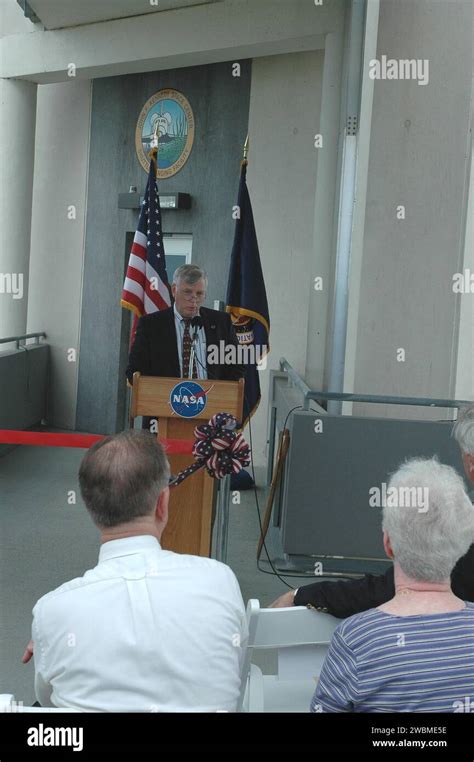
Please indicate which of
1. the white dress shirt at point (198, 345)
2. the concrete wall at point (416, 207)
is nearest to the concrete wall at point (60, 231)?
the concrete wall at point (416, 207)

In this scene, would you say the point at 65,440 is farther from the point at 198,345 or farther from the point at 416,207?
the point at 416,207

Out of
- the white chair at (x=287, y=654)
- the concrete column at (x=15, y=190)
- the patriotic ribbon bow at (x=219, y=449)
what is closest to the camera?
the white chair at (x=287, y=654)

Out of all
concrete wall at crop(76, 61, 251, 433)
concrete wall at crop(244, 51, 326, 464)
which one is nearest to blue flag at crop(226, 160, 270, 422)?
concrete wall at crop(244, 51, 326, 464)

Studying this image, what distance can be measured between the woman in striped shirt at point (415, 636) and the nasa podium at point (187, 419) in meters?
2.04

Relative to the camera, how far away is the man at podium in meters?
4.34

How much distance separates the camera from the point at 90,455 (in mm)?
1673

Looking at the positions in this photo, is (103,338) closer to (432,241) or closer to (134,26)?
(134,26)

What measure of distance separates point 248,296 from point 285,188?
199 centimetres

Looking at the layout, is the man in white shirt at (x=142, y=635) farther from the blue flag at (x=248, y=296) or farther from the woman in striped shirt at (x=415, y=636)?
the blue flag at (x=248, y=296)

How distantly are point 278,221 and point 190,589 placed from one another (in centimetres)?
632

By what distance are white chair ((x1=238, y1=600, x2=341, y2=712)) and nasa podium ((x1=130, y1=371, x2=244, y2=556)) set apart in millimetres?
1857

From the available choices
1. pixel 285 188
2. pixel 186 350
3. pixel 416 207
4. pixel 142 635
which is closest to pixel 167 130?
pixel 285 188

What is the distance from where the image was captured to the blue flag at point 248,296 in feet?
19.3
